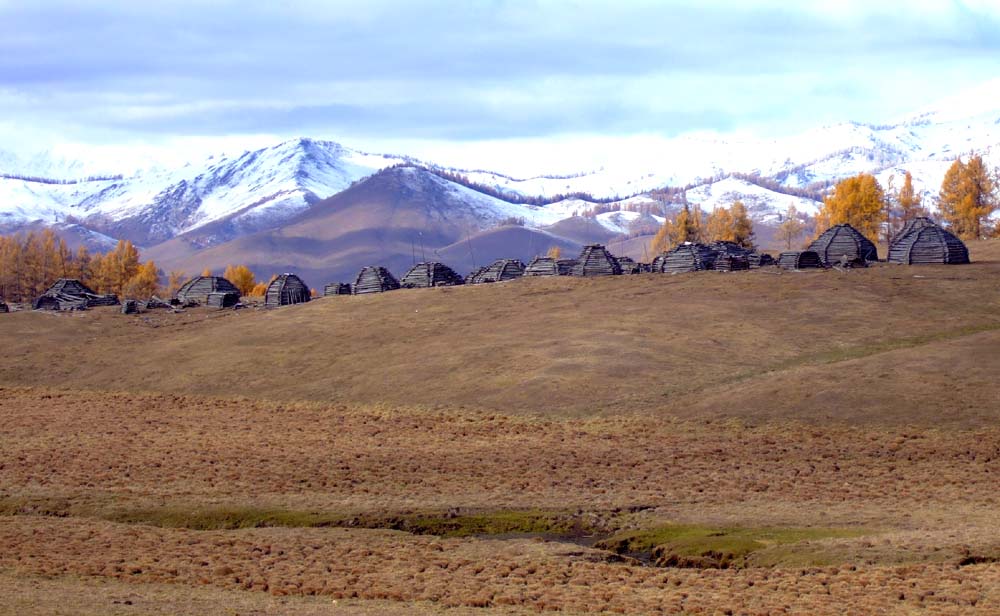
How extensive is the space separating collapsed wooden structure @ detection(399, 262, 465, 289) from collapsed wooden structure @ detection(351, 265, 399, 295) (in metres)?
1.95

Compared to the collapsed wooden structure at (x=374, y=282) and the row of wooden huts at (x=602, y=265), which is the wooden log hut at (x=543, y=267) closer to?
the row of wooden huts at (x=602, y=265)

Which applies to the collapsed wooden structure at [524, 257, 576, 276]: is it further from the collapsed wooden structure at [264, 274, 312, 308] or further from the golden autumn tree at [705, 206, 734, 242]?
the golden autumn tree at [705, 206, 734, 242]

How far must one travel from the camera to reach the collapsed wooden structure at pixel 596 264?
118 metres

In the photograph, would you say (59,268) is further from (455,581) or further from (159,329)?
(455,581)

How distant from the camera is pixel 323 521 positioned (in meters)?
45.1

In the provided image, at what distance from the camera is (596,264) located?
390ft

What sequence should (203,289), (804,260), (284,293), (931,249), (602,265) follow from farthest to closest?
(203,289), (284,293), (602,265), (931,249), (804,260)

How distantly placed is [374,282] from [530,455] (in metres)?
70.9

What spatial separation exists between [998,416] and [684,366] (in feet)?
67.9

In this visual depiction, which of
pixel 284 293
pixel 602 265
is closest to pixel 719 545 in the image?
pixel 602 265

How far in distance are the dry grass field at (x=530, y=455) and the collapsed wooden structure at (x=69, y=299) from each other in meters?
16.2

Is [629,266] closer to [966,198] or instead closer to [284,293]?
[284,293]

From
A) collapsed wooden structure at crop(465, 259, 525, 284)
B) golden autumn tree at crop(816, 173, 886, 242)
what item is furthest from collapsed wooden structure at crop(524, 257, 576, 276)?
golden autumn tree at crop(816, 173, 886, 242)

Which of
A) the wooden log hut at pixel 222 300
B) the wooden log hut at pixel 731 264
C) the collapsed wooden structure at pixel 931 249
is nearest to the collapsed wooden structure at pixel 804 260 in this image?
the wooden log hut at pixel 731 264
